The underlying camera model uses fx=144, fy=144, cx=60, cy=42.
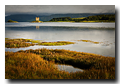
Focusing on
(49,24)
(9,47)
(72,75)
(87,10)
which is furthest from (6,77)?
(87,10)

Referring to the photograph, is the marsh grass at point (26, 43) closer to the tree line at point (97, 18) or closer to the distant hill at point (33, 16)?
the distant hill at point (33, 16)

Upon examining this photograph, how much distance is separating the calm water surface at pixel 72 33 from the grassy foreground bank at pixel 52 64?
0.73 m

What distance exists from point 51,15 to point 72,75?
630cm

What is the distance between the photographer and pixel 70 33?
50.8 ft

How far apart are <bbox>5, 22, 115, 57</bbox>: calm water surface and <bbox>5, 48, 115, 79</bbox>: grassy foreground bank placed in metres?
0.73

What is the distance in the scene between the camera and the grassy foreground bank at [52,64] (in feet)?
36.9

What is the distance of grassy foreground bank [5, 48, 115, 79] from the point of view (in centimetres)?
1123

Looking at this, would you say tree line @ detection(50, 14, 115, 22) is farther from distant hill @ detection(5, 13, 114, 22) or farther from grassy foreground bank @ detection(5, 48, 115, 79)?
grassy foreground bank @ detection(5, 48, 115, 79)

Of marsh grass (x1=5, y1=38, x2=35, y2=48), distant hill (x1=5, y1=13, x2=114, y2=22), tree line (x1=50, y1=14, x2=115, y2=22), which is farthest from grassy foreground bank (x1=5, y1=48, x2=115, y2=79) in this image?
tree line (x1=50, y1=14, x2=115, y2=22)

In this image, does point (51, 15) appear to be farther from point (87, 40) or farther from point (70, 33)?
point (87, 40)

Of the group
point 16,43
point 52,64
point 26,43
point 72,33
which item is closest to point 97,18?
point 72,33

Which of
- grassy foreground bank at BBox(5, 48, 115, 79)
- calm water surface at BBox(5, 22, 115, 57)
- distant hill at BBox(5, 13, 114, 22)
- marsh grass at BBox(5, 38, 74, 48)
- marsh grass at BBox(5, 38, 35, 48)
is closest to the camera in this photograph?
grassy foreground bank at BBox(5, 48, 115, 79)

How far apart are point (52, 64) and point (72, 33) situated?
4287 mm
